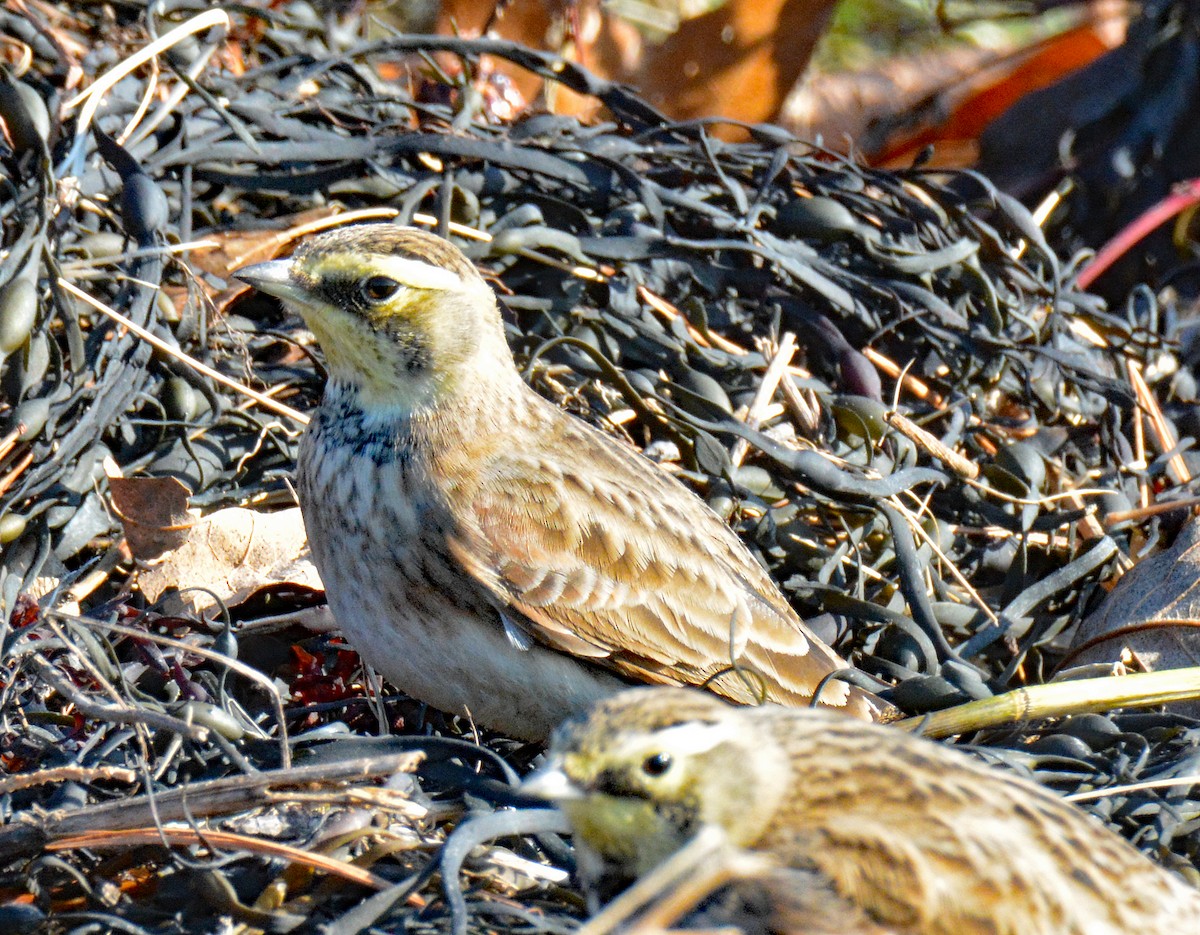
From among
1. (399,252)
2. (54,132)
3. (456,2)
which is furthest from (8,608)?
(456,2)

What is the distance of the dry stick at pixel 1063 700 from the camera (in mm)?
3516

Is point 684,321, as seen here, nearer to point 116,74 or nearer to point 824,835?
point 116,74

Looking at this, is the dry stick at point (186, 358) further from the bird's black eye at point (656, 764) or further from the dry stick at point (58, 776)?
the bird's black eye at point (656, 764)

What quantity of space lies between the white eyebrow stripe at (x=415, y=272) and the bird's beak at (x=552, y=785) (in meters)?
1.72

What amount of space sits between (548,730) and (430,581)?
0.48 metres

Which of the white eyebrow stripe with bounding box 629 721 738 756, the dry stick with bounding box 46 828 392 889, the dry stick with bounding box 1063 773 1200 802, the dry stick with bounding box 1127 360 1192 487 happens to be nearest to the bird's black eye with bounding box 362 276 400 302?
the dry stick with bounding box 46 828 392 889

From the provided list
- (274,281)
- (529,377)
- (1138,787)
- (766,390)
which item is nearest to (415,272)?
(274,281)

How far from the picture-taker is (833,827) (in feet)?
8.38

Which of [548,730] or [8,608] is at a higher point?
[8,608]

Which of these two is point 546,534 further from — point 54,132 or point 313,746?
point 54,132

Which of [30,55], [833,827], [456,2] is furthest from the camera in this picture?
[456,2]

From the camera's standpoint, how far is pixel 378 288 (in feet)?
12.6

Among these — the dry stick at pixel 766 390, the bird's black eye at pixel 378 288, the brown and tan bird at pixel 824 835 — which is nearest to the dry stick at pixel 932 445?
the dry stick at pixel 766 390

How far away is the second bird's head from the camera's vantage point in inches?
150
